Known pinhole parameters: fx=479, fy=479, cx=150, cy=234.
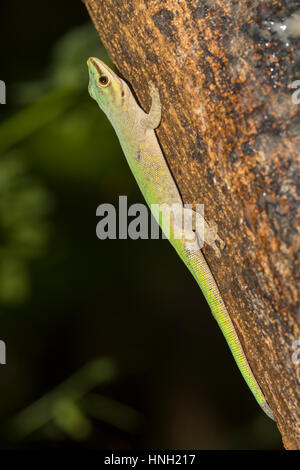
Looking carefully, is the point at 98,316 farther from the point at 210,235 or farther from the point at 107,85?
the point at 210,235

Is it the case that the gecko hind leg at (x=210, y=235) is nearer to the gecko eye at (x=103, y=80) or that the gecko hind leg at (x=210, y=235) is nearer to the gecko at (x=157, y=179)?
the gecko at (x=157, y=179)
